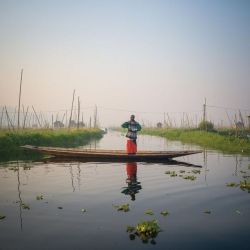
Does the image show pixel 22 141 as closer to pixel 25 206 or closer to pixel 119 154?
pixel 119 154

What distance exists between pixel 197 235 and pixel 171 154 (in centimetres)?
1273

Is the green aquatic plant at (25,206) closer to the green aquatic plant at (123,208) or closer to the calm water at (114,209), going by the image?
the calm water at (114,209)

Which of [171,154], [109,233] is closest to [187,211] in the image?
[109,233]

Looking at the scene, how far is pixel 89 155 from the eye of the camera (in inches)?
792

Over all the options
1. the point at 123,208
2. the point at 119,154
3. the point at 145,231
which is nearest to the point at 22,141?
the point at 119,154

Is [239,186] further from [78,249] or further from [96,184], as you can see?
[78,249]

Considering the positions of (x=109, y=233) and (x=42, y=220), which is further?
(x=42, y=220)

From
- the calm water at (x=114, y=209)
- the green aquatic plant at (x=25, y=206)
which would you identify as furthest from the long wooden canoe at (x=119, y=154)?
the green aquatic plant at (x=25, y=206)

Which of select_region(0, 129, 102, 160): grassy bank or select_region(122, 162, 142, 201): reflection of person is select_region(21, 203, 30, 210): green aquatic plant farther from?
select_region(0, 129, 102, 160): grassy bank

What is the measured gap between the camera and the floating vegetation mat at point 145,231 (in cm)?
643

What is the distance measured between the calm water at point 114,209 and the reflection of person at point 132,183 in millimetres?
45

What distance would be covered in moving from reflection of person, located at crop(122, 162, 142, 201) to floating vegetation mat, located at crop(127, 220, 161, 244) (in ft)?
9.64

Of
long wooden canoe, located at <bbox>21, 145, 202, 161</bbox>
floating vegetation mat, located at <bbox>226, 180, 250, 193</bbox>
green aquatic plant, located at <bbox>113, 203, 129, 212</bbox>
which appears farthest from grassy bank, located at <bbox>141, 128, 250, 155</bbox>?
green aquatic plant, located at <bbox>113, 203, 129, 212</bbox>

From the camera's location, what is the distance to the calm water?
630 centimetres
